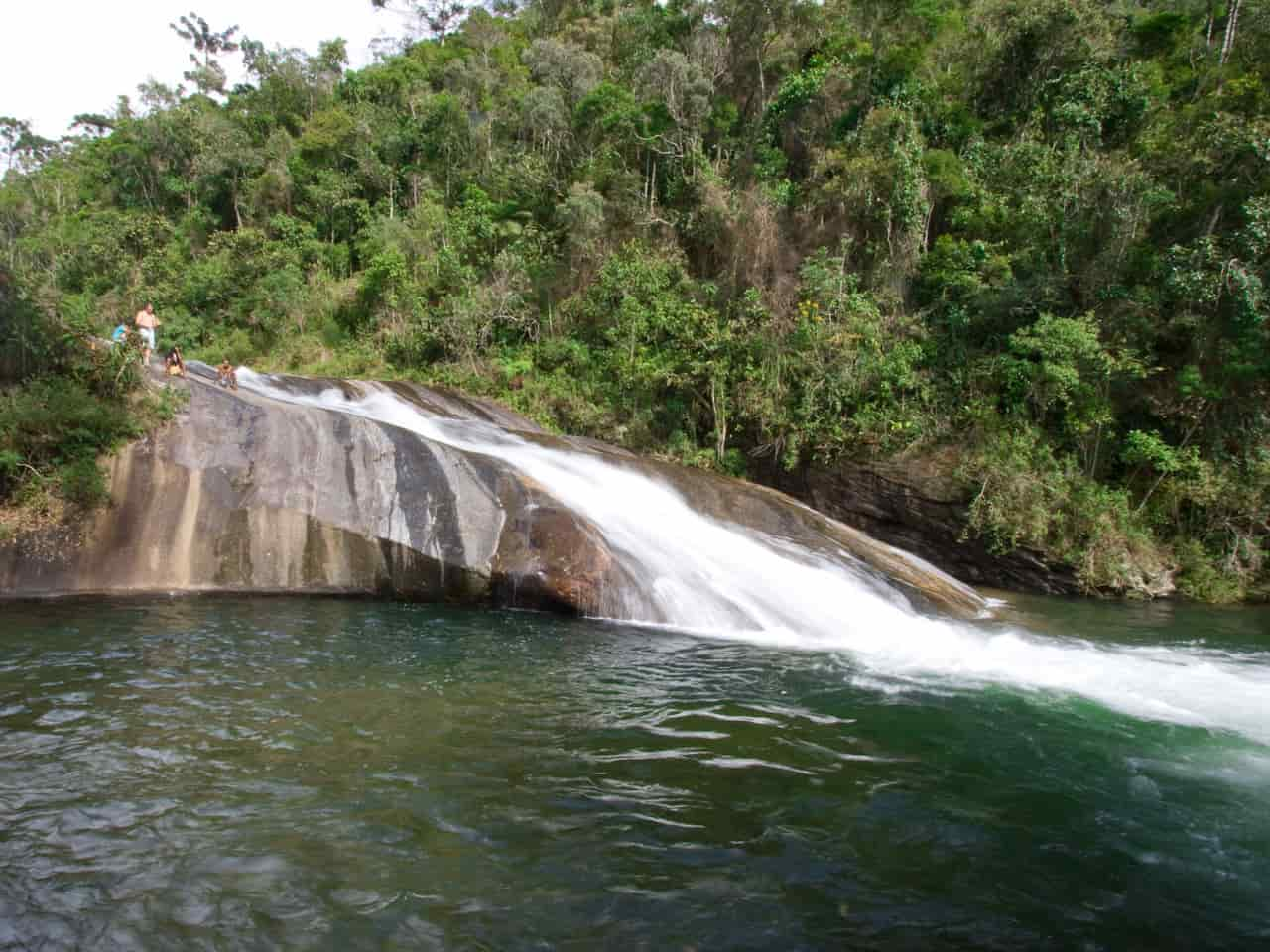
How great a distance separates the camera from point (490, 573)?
10.1 meters

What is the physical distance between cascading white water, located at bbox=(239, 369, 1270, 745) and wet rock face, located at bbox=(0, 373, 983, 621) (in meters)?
0.62

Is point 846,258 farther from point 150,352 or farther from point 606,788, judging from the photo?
point 606,788

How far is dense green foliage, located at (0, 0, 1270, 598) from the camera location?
1342cm

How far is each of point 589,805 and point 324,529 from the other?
737cm

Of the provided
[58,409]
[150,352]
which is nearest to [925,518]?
[58,409]

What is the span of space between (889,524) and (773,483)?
3053 millimetres

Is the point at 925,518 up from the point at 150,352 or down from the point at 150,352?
down

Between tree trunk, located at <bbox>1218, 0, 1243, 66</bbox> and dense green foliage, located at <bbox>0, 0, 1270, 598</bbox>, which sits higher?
tree trunk, located at <bbox>1218, 0, 1243, 66</bbox>

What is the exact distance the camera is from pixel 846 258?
18.5m

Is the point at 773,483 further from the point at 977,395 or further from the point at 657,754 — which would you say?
the point at 657,754

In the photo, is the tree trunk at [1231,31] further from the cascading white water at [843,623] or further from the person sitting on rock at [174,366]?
the person sitting on rock at [174,366]

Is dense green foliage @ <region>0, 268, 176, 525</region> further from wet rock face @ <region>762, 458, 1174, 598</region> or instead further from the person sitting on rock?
wet rock face @ <region>762, 458, 1174, 598</region>

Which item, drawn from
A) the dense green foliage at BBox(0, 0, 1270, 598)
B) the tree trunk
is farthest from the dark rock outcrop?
the tree trunk

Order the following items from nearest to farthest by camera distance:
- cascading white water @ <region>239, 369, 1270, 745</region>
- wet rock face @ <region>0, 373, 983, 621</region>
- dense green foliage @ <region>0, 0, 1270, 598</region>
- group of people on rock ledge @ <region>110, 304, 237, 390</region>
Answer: cascading white water @ <region>239, 369, 1270, 745</region> < wet rock face @ <region>0, 373, 983, 621</region> < group of people on rock ledge @ <region>110, 304, 237, 390</region> < dense green foliage @ <region>0, 0, 1270, 598</region>
